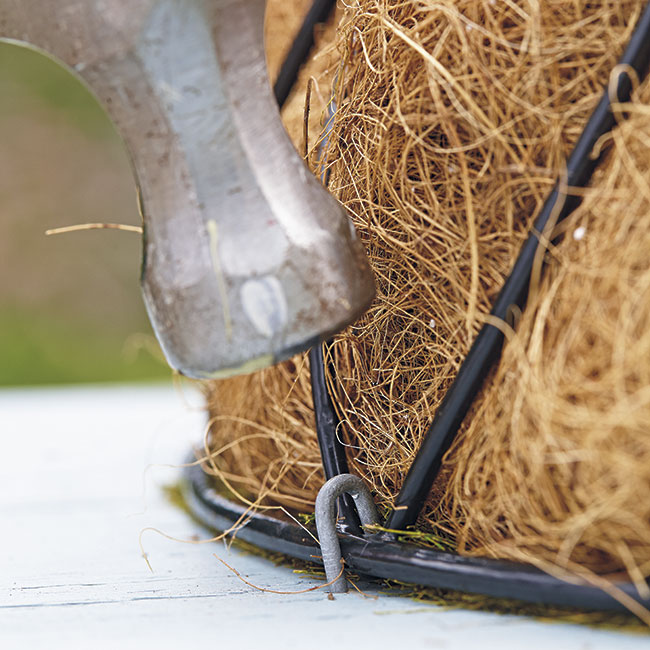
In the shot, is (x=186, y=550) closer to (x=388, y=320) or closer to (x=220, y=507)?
(x=220, y=507)

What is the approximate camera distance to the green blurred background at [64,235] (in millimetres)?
1472

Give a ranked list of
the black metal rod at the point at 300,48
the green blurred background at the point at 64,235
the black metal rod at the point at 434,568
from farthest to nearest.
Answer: the green blurred background at the point at 64,235 < the black metal rod at the point at 300,48 < the black metal rod at the point at 434,568

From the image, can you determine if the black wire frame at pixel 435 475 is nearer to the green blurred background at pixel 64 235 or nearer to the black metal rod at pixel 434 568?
the black metal rod at pixel 434 568

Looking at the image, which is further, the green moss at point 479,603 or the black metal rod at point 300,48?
the black metal rod at point 300,48

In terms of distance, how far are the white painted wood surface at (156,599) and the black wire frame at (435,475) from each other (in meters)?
0.01

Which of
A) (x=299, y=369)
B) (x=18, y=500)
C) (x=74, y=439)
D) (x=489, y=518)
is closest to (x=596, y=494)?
(x=489, y=518)

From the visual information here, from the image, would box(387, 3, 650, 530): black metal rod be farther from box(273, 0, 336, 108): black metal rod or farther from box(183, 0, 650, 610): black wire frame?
box(273, 0, 336, 108): black metal rod

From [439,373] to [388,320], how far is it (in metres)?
0.03

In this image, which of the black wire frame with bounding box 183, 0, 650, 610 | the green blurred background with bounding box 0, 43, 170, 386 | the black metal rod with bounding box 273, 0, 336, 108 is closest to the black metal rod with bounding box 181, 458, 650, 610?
the black wire frame with bounding box 183, 0, 650, 610

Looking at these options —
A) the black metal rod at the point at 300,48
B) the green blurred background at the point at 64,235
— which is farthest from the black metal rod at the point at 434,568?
the green blurred background at the point at 64,235

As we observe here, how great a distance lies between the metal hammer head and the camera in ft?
0.70

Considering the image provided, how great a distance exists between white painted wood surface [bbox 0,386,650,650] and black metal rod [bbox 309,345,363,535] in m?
0.03

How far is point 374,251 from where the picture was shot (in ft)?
0.92

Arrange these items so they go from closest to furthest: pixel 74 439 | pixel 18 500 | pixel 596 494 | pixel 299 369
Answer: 1. pixel 596 494
2. pixel 299 369
3. pixel 18 500
4. pixel 74 439
